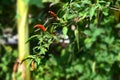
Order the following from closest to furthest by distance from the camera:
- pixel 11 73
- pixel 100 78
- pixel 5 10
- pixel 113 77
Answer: pixel 100 78 → pixel 113 77 → pixel 11 73 → pixel 5 10

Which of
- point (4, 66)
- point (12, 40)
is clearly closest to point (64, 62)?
point (4, 66)

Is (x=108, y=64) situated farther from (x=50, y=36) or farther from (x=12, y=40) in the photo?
(x=50, y=36)

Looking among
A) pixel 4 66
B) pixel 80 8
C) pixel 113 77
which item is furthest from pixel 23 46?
pixel 80 8

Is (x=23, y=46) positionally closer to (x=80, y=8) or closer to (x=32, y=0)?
(x=32, y=0)

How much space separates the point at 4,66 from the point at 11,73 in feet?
0.48

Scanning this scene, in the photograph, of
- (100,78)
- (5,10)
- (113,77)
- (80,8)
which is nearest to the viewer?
(80,8)

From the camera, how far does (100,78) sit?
3.24 m

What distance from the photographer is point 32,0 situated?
3.02 m

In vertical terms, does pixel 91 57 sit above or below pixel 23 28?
below

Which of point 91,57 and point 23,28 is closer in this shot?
point 23,28

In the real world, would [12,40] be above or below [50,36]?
A: below

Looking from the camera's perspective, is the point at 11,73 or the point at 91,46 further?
the point at 11,73

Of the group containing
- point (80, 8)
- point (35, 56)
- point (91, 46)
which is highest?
point (80, 8)

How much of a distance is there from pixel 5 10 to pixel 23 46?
0.94 m
